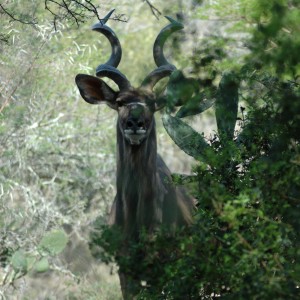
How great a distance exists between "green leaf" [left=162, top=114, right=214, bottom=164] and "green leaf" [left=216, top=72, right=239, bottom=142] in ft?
0.58

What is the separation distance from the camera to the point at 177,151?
18203 mm

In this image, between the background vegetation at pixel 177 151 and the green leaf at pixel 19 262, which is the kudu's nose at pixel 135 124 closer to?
the background vegetation at pixel 177 151

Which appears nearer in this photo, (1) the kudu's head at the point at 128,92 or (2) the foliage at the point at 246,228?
(2) the foliage at the point at 246,228

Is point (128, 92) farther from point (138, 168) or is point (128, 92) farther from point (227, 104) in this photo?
point (227, 104)

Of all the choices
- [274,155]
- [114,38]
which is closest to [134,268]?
[274,155]

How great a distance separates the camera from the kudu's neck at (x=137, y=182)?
26.4ft

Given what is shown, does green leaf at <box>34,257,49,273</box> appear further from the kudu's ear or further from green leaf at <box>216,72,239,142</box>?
green leaf at <box>216,72,239,142</box>

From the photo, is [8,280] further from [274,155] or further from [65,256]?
[274,155]

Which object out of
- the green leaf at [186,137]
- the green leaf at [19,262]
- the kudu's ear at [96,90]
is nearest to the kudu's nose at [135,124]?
the green leaf at [186,137]

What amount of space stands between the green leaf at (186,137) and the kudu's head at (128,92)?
280 millimetres

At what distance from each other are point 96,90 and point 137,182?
3.63 ft

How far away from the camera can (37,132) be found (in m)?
12.7

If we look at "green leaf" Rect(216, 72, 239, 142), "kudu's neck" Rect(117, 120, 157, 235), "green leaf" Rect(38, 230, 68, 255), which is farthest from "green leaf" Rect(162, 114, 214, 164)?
"green leaf" Rect(38, 230, 68, 255)

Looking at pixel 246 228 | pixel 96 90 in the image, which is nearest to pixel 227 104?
pixel 246 228
